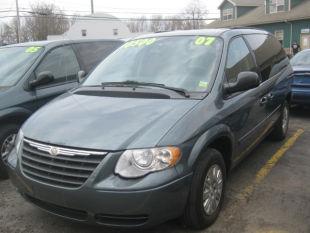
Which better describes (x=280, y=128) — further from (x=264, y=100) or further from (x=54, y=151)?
(x=54, y=151)

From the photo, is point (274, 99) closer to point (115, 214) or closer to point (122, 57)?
point (122, 57)

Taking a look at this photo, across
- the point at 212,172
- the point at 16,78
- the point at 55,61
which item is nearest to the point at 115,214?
the point at 212,172

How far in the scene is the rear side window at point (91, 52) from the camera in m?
6.79

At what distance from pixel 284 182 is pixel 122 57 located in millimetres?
2388

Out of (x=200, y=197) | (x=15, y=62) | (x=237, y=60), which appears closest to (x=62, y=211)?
(x=200, y=197)

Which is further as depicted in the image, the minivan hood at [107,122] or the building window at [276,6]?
the building window at [276,6]

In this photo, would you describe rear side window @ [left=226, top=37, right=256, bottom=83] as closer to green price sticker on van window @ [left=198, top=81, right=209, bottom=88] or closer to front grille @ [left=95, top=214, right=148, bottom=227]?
green price sticker on van window @ [left=198, top=81, right=209, bottom=88]

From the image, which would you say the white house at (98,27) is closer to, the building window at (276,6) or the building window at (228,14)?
the building window at (228,14)

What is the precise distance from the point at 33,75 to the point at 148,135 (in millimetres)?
2932

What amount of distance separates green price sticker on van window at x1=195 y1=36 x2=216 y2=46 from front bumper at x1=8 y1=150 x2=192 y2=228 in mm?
1777

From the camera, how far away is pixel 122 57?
512 centimetres

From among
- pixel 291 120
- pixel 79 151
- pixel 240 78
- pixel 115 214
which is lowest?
pixel 291 120

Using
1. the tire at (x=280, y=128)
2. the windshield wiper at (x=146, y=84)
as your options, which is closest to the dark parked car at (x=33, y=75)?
the windshield wiper at (x=146, y=84)

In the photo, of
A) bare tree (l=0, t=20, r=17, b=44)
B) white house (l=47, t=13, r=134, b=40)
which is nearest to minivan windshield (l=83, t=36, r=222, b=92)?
white house (l=47, t=13, r=134, b=40)
